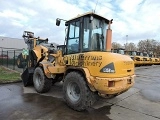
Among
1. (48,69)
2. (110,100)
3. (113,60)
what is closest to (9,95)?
(48,69)

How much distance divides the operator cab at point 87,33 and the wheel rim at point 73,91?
110cm

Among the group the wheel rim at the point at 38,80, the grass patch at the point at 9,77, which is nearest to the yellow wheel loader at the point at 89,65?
the wheel rim at the point at 38,80

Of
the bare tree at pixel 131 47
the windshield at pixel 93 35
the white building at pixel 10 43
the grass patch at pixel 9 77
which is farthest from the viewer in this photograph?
the bare tree at pixel 131 47

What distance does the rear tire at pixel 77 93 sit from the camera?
5.35 m

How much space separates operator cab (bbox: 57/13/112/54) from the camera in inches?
227

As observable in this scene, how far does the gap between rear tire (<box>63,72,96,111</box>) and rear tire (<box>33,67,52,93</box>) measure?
1740 mm

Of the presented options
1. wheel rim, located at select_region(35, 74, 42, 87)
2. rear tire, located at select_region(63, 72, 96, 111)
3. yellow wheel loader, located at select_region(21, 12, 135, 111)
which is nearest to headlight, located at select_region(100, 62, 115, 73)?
yellow wheel loader, located at select_region(21, 12, 135, 111)

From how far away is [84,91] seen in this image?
5.33m

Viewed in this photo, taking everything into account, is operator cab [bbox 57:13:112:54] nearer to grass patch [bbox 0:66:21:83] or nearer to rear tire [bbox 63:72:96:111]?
rear tire [bbox 63:72:96:111]

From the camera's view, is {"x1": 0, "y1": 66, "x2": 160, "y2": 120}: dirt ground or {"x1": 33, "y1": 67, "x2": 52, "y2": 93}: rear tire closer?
{"x1": 0, "y1": 66, "x2": 160, "y2": 120}: dirt ground

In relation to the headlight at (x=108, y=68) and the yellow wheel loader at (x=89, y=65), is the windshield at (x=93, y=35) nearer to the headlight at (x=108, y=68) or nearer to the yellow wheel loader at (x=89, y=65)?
the yellow wheel loader at (x=89, y=65)

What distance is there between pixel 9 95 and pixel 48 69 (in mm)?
1887

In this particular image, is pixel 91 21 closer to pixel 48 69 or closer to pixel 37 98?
pixel 48 69

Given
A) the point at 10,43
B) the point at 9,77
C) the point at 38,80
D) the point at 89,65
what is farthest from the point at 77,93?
the point at 10,43
